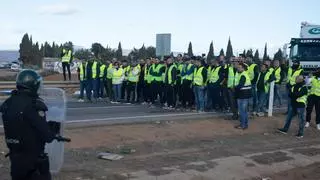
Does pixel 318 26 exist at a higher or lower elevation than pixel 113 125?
higher

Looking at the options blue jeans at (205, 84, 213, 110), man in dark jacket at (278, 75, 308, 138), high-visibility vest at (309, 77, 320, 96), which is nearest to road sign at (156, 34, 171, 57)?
blue jeans at (205, 84, 213, 110)

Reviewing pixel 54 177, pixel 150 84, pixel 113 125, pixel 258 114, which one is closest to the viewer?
pixel 54 177

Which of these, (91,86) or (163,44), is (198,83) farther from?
(91,86)

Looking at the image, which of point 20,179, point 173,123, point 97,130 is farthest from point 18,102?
point 173,123

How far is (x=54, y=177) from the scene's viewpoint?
8.70 metres

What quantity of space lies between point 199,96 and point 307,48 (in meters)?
12.8

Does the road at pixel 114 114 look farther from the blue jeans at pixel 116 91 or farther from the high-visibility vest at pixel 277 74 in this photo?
the high-visibility vest at pixel 277 74

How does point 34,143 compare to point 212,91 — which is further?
point 212,91

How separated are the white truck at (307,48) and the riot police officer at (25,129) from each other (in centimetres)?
2333

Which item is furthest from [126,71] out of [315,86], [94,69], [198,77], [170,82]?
[315,86]

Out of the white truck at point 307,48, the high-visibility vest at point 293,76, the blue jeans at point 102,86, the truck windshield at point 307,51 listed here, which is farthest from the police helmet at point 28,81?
the truck windshield at point 307,51

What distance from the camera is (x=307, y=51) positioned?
27547mm

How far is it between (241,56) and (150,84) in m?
4.15

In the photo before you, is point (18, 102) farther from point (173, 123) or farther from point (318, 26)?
point (318, 26)
